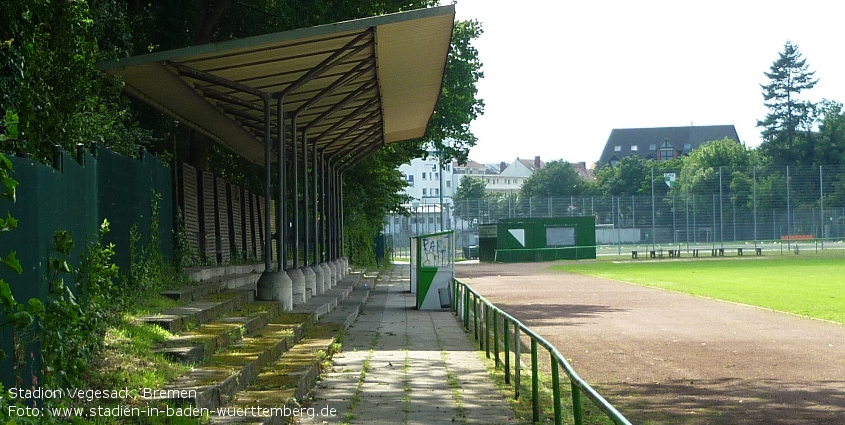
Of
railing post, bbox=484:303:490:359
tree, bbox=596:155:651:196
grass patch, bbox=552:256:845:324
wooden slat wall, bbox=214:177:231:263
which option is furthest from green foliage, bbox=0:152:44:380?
tree, bbox=596:155:651:196

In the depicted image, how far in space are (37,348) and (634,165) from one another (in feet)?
416

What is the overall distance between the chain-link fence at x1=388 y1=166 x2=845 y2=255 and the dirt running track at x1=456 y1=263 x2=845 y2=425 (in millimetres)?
46206

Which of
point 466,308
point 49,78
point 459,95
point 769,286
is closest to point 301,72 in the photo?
point 466,308

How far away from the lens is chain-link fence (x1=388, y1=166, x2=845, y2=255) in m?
68.9

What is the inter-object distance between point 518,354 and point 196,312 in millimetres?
3135

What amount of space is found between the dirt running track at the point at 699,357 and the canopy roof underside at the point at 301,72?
457 cm

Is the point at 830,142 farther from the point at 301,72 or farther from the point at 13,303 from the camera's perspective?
the point at 13,303

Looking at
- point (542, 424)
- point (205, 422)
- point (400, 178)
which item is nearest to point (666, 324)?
point (542, 424)

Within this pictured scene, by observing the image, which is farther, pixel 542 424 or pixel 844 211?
pixel 844 211

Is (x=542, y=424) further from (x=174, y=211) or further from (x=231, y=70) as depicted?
(x=174, y=211)

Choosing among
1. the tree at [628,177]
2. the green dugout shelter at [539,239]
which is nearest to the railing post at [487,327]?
the green dugout shelter at [539,239]

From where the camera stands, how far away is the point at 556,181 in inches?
5591

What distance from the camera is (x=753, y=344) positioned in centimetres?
1480

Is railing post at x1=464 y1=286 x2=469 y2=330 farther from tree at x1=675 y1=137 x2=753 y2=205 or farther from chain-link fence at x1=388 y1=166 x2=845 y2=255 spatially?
tree at x1=675 y1=137 x2=753 y2=205
